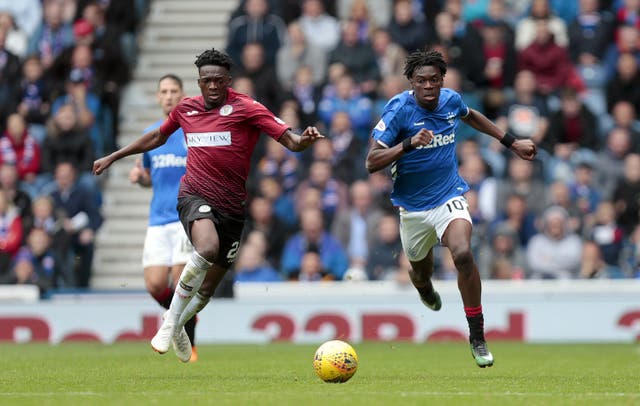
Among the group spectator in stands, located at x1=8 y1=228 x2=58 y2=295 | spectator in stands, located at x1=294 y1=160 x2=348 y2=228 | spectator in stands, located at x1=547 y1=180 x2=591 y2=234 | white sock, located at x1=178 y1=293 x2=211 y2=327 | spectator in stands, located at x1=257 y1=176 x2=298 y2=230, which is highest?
white sock, located at x1=178 y1=293 x2=211 y2=327

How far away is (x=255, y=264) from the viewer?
2044cm

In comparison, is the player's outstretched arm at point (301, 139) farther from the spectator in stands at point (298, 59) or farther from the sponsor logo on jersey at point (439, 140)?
the spectator in stands at point (298, 59)

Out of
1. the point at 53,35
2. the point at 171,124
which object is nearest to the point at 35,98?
the point at 53,35

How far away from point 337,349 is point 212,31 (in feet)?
→ 50.6

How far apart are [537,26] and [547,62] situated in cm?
61

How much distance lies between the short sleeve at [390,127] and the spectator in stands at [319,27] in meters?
10.7

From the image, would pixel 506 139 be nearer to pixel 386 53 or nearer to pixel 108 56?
pixel 386 53

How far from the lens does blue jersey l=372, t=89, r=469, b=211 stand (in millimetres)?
12844

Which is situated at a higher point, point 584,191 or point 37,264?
point 584,191

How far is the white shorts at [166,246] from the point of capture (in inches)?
589

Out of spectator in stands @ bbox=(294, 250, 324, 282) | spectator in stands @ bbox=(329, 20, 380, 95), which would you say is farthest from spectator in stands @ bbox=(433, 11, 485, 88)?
spectator in stands @ bbox=(294, 250, 324, 282)

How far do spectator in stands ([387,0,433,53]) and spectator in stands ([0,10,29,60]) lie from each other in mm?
6881

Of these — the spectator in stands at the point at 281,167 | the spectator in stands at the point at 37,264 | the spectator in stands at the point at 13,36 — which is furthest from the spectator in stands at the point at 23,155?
the spectator in stands at the point at 281,167

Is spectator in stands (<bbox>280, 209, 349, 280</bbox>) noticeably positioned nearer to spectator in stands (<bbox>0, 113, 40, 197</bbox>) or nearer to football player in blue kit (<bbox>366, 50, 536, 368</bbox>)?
spectator in stands (<bbox>0, 113, 40, 197</bbox>)
